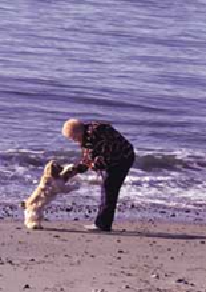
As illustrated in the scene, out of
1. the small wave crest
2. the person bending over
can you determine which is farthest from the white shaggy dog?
the small wave crest

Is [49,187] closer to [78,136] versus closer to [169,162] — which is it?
[78,136]

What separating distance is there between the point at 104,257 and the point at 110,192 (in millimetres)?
1560

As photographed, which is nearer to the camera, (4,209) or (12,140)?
(4,209)

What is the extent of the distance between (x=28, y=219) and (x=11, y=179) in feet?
8.09

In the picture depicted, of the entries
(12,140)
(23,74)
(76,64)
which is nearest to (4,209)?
(12,140)

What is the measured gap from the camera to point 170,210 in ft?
43.5

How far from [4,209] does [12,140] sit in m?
4.25

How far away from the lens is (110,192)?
11992mm

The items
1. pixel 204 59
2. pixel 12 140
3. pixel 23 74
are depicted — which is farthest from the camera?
pixel 204 59

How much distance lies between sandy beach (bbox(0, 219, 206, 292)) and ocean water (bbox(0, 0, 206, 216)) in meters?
1.37

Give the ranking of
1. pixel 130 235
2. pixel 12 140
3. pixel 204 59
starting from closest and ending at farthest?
pixel 130 235
pixel 12 140
pixel 204 59

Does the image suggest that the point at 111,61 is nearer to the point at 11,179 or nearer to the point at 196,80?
the point at 196,80

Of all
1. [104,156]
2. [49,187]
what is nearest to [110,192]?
[104,156]

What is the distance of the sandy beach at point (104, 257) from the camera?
9.45 m
